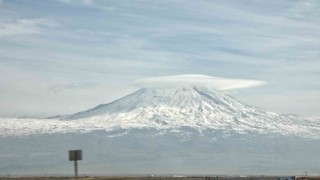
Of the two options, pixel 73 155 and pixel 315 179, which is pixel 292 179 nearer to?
pixel 315 179

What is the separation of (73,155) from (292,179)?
2758 inches

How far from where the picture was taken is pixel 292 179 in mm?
110562

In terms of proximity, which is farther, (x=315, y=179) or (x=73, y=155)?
(x=315, y=179)

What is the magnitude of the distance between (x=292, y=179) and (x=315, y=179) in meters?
4.90

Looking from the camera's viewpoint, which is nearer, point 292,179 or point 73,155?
point 73,155

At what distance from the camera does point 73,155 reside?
154 feet

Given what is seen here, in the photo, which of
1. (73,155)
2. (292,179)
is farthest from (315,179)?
(73,155)

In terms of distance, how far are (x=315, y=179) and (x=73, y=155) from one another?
73986mm

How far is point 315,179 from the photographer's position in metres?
113
